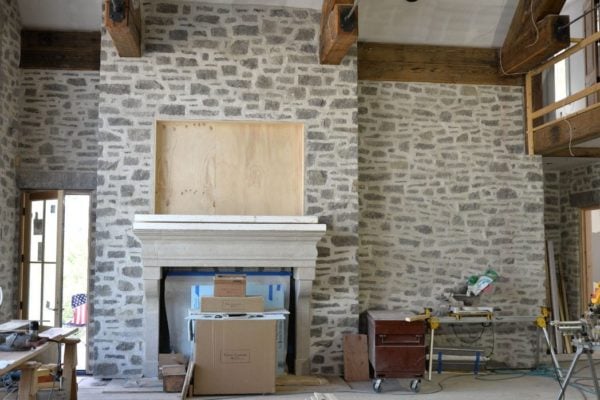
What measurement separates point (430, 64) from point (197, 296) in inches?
157

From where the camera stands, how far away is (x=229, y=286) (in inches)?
241

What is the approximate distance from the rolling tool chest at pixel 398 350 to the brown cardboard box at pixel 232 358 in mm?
1095

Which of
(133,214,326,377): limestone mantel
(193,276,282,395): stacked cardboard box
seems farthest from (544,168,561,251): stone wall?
(193,276,282,395): stacked cardboard box

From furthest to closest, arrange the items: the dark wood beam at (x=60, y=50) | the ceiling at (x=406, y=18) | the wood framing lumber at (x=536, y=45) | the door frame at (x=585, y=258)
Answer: the door frame at (x=585, y=258) < the dark wood beam at (x=60, y=50) < the ceiling at (x=406, y=18) < the wood framing lumber at (x=536, y=45)

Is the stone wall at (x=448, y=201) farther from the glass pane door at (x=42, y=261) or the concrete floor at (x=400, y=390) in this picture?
the glass pane door at (x=42, y=261)

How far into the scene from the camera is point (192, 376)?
5.86 metres

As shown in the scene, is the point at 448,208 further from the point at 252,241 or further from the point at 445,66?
the point at 252,241

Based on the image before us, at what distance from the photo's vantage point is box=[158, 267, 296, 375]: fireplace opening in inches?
258

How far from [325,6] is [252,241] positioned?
2.72 meters

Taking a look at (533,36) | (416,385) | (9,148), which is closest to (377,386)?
(416,385)

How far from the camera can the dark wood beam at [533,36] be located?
21.7 feet

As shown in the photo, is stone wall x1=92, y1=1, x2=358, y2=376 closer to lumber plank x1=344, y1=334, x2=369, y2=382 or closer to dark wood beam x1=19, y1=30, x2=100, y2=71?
lumber plank x1=344, y1=334, x2=369, y2=382

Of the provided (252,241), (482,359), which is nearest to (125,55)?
(252,241)

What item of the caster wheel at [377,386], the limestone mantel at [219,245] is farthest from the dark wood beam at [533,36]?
the caster wheel at [377,386]
